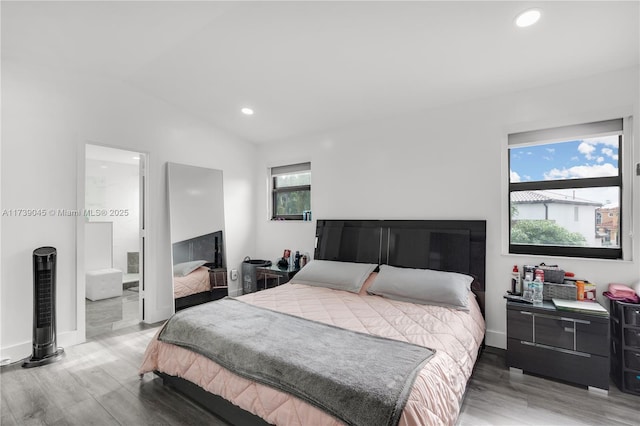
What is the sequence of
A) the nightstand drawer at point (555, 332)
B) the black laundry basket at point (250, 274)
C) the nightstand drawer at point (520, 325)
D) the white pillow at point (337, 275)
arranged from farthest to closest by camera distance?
1. the black laundry basket at point (250, 274)
2. the white pillow at point (337, 275)
3. the nightstand drawer at point (520, 325)
4. the nightstand drawer at point (555, 332)

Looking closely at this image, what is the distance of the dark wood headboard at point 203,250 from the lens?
389 cm

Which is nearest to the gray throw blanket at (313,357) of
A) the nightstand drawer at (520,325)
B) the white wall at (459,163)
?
the nightstand drawer at (520,325)

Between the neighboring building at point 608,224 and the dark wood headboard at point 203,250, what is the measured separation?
4.21 metres

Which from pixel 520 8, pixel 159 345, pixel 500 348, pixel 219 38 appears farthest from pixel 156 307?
pixel 520 8

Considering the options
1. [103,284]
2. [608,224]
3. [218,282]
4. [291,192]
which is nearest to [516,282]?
[608,224]

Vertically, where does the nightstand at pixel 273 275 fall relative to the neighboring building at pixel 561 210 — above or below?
below

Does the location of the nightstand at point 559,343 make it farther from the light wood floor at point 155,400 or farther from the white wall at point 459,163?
the white wall at point 459,163

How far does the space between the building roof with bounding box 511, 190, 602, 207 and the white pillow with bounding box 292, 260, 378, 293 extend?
5.24 ft

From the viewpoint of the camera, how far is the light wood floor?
6.38 ft

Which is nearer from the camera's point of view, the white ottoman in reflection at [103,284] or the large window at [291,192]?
the large window at [291,192]

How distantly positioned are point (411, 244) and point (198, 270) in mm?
2771

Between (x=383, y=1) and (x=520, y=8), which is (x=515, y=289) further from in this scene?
(x=383, y=1)

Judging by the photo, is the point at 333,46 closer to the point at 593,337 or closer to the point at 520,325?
the point at 520,325

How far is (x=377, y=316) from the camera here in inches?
94.5
